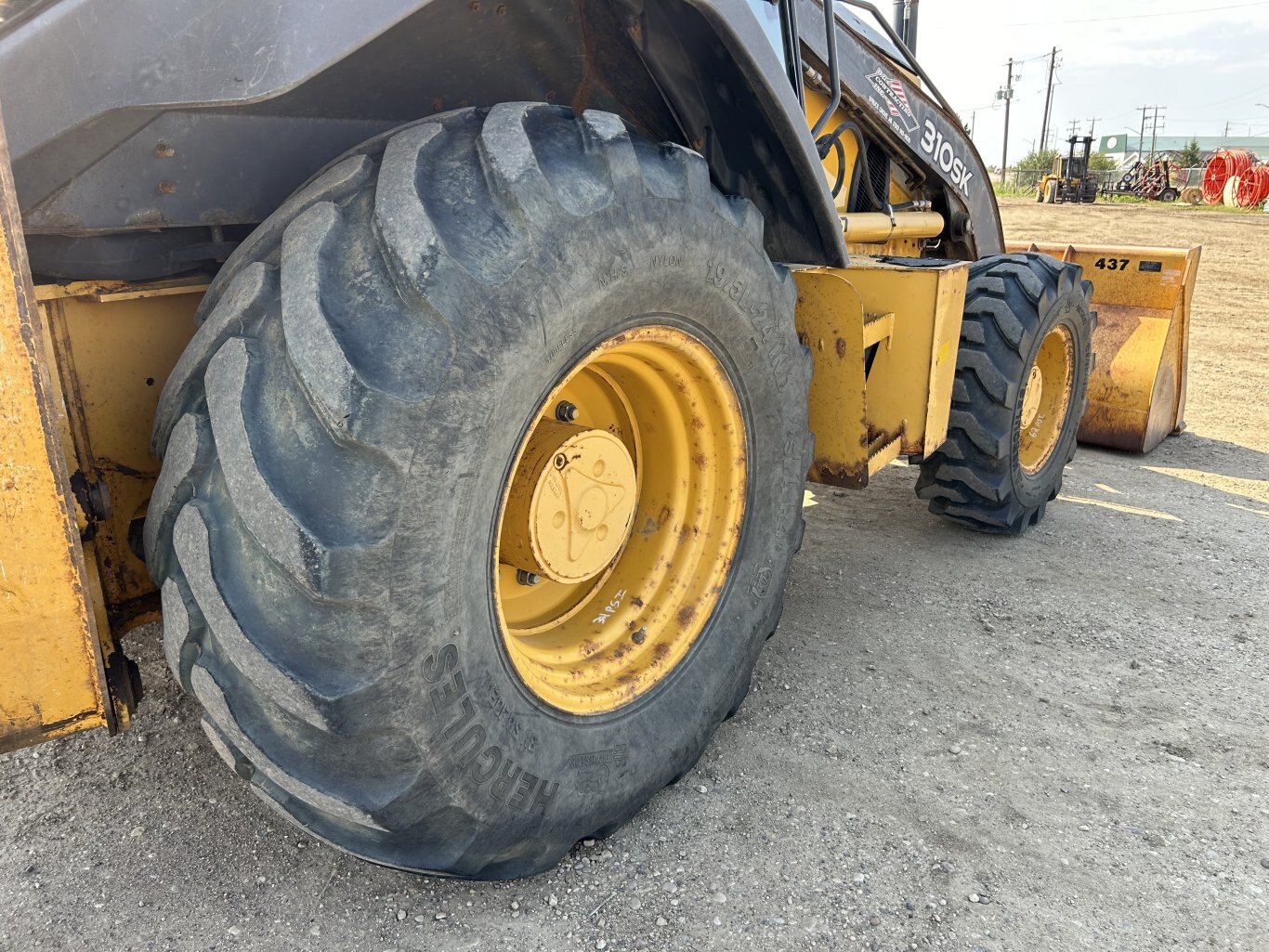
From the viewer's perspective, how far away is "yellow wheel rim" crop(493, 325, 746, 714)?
2.10m

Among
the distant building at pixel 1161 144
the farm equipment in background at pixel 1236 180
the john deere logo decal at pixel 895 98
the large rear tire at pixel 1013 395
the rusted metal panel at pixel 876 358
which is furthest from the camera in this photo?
the distant building at pixel 1161 144

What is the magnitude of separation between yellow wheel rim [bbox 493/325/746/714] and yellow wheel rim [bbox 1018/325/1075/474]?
2.47 metres

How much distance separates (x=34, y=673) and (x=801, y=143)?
6.38 feet

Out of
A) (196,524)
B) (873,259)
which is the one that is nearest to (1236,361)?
(873,259)

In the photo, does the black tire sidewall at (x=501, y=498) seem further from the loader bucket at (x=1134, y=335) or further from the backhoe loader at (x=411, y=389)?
the loader bucket at (x=1134, y=335)

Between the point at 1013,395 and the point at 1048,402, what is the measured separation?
916 millimetres

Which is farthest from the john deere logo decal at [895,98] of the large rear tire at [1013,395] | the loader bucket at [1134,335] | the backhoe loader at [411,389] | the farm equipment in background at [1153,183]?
the farm equipment in background at [1153,183]

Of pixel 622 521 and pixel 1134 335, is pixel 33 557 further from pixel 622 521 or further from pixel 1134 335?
pixel 1134 335

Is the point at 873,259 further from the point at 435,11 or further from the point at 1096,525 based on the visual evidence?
the point at 435,11

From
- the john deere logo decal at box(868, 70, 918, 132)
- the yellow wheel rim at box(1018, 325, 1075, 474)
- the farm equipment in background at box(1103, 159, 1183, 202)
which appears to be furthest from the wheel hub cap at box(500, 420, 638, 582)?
the farm equipment in background at box(1103, 159, 1183, 202)

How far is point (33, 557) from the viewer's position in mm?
1481

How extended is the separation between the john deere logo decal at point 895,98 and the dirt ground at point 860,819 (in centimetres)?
197

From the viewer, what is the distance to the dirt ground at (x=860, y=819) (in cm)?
201

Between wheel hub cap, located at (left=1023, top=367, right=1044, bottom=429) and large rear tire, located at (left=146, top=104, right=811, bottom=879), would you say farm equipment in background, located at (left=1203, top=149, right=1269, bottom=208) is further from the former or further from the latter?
large rear tire, located at (left=146, top=104, right=811, bottom=879)
